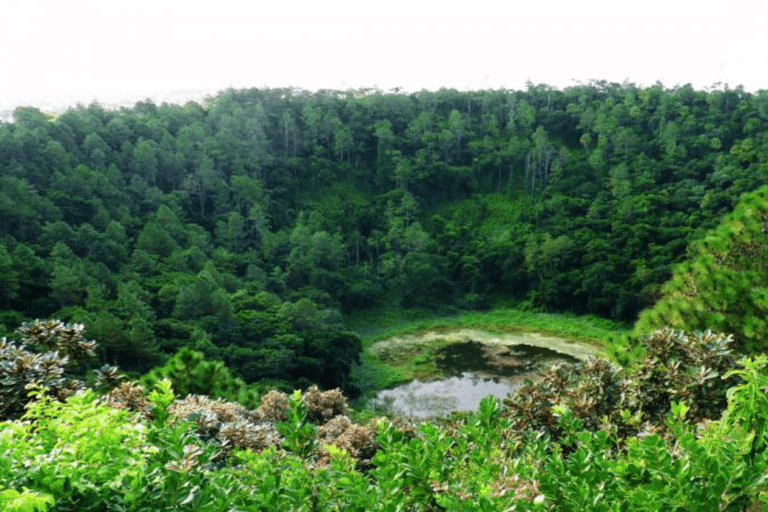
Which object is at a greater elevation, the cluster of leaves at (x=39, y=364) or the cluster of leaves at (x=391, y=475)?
the cluster of leaves at (x=391, y=475)

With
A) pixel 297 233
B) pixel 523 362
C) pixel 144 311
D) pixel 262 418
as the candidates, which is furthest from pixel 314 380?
pixel 297 233

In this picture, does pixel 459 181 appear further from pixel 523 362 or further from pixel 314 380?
pixel 314 380

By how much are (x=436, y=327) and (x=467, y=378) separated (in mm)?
8536

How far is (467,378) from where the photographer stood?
23.8 metres

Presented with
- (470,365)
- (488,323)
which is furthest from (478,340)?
(470,365)

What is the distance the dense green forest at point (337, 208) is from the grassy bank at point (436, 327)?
1187 millimetres

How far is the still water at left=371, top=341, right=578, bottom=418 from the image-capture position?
20766 millimetres

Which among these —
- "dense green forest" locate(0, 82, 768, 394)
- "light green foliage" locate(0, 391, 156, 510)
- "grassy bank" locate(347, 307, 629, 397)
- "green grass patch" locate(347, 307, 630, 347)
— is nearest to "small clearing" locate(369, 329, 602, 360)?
"grassy bank" locate(347, 307, 629, 397)

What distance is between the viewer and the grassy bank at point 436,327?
25.5 meters

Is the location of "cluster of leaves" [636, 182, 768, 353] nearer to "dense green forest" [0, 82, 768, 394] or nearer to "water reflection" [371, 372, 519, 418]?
"water reflection" [371, 372, 519, 418]

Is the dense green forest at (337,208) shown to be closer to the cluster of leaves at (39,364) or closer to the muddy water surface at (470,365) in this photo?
the muddy water surface at (470,365)

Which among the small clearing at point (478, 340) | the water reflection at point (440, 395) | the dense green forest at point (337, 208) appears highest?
the dense green forest at point (337, 208)

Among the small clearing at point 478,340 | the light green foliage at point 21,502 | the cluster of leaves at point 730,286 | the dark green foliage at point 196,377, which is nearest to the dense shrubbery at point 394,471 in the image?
the light green foliage at point 21,502

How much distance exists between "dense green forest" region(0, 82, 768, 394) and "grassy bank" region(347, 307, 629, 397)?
1.19 metres
